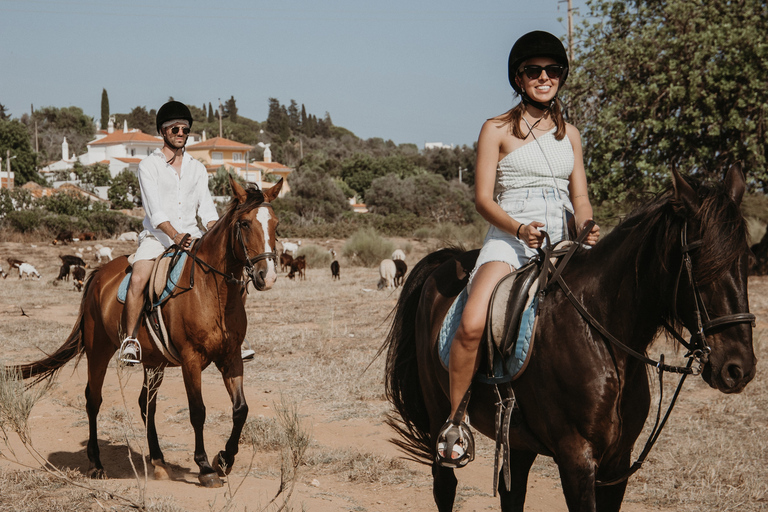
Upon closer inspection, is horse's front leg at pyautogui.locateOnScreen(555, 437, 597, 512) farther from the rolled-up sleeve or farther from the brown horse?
the rolled-up sleeve

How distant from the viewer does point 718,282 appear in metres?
2.81

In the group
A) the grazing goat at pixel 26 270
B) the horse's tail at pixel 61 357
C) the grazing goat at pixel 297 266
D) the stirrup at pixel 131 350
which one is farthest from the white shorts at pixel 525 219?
the grazing goat at pixel 26 270

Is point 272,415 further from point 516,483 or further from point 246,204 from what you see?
point 516,483

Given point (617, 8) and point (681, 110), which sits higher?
point (617, 8)

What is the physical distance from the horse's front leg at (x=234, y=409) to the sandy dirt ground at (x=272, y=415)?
19cm

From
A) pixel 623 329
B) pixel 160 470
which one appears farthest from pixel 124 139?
pixel 623 329

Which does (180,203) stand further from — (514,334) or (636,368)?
(636,368)

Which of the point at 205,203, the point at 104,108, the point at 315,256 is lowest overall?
the point at 315,256

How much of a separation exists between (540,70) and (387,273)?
1687 cm

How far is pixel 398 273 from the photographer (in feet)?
68.4

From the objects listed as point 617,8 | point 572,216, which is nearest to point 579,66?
point 617,8

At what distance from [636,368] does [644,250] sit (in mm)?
553

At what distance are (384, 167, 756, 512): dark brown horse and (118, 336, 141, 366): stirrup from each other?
290 centimetres

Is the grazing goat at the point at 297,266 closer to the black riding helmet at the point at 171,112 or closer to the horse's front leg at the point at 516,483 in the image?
the black riding helmet at the point at 171,112
